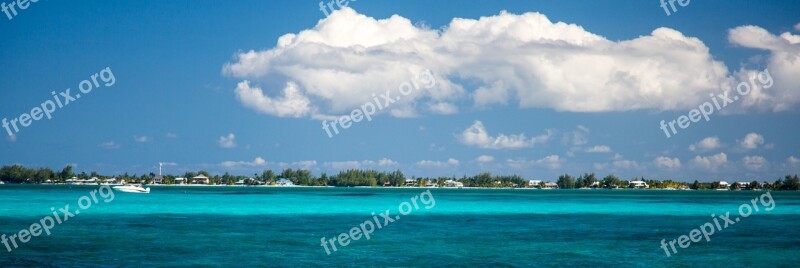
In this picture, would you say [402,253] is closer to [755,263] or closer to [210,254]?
[210,254]

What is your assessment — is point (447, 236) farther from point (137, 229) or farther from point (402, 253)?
point (137, 229)

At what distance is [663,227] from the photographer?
232 feet

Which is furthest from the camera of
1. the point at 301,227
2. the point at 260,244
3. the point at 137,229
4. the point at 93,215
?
the point at 93,215

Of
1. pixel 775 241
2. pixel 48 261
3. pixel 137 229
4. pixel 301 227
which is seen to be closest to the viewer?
pixel 48 261

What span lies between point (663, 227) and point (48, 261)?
52212mm

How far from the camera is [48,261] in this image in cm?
4050

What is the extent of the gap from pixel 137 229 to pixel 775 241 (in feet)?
160

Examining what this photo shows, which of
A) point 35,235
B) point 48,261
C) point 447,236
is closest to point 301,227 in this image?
point 447,236

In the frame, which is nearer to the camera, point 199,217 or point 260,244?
point 260,244

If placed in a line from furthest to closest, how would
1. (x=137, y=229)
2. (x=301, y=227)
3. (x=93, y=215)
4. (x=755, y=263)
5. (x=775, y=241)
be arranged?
(x=93, y=215) → (x=301, y=227) → (x=137, y=229) → (x=775, y=241) → (x=755, y=263)

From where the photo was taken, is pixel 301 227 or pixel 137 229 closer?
pixel 137 229

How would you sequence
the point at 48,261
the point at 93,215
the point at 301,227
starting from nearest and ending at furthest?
1. the point at 48,261
2. the point at 301,227
3. the point at 93,215

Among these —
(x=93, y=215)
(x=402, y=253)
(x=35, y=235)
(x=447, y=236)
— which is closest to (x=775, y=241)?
(x=447, y=236)

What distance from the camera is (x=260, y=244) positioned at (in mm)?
51375
